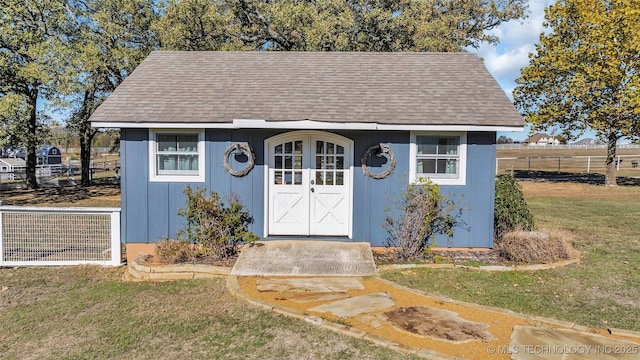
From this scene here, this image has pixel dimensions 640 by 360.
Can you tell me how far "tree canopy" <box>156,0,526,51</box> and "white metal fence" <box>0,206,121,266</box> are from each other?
10.5m

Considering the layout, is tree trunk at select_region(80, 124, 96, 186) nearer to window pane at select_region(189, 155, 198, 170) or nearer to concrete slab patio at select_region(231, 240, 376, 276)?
window pane at select_region(189, 155, 198, 170)

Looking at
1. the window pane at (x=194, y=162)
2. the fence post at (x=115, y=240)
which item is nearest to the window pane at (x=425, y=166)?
the window pane at (x=194, y=162)

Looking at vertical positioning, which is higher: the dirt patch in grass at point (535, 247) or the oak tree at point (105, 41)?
the oak tree at point (105, 41)

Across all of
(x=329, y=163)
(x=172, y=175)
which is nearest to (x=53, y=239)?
(x=172, y=175)

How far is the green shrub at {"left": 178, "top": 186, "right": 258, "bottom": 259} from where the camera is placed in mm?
7098

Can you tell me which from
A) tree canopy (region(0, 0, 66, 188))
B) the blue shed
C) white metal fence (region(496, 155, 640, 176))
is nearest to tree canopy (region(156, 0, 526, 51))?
tree canopy (region(0, 0, 66, 188))

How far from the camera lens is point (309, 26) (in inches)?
664

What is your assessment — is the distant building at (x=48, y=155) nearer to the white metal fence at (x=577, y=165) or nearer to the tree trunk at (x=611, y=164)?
the white metal fence at (x=577, y=165)

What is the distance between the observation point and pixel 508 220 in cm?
790

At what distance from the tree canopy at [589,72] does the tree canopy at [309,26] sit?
496cm

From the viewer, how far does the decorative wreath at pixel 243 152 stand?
757cm

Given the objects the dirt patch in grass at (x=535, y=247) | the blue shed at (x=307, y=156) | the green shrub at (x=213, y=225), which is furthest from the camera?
the blue shed at (x=307, y=156)

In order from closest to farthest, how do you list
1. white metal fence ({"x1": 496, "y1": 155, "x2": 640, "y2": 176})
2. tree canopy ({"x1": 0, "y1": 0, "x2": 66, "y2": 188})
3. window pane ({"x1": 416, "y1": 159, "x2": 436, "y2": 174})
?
window pane ({"x1": 416, "y1": 159, "x2": 436, "y2": 174}), tree canopy ({"x1": 0, "y1": 0, "x2": 66, "y2": 188}), white metal fence ({"x1": 496, "y1": 155, "x2": 640, "y2": 176})

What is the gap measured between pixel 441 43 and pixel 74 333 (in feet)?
54.6
